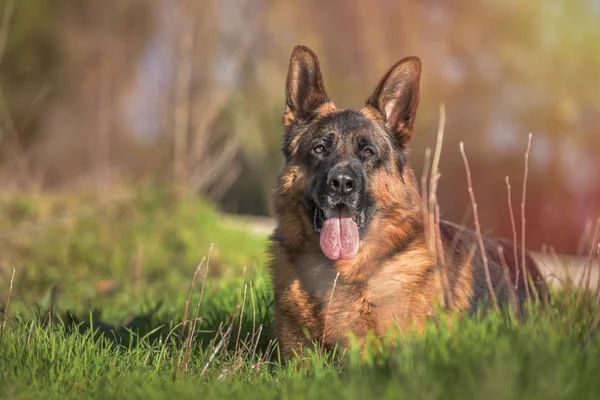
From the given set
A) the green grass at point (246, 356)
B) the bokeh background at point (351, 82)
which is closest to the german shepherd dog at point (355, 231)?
the green grass at point (246, 356)

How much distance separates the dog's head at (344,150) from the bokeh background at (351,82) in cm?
337

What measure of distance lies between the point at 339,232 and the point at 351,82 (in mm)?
7924

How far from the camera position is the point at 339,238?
14.6 ft

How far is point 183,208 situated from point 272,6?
4.00 m

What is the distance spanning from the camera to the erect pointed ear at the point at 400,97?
4.76 meters

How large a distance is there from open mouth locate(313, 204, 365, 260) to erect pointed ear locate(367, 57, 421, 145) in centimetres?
80

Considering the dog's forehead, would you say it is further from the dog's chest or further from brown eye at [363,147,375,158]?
the dog's chest

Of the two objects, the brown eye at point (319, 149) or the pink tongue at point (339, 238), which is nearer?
the pink tongue at point (339, 238)

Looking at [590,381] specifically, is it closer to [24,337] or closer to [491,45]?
[24,337]

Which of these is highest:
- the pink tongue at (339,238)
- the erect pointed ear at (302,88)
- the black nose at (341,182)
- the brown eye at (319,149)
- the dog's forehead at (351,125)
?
the erect pointed ear at (302,88)

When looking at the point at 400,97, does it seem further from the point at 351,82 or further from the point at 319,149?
the point at 351,82

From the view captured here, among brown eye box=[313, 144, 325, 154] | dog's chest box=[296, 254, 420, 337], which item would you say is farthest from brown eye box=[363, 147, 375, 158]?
dog's chest box=[296, 254, 420, 337]

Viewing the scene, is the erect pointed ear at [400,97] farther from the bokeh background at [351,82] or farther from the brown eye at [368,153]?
the bokeh background at [351,82]

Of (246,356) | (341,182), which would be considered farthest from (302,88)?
(246,356)
